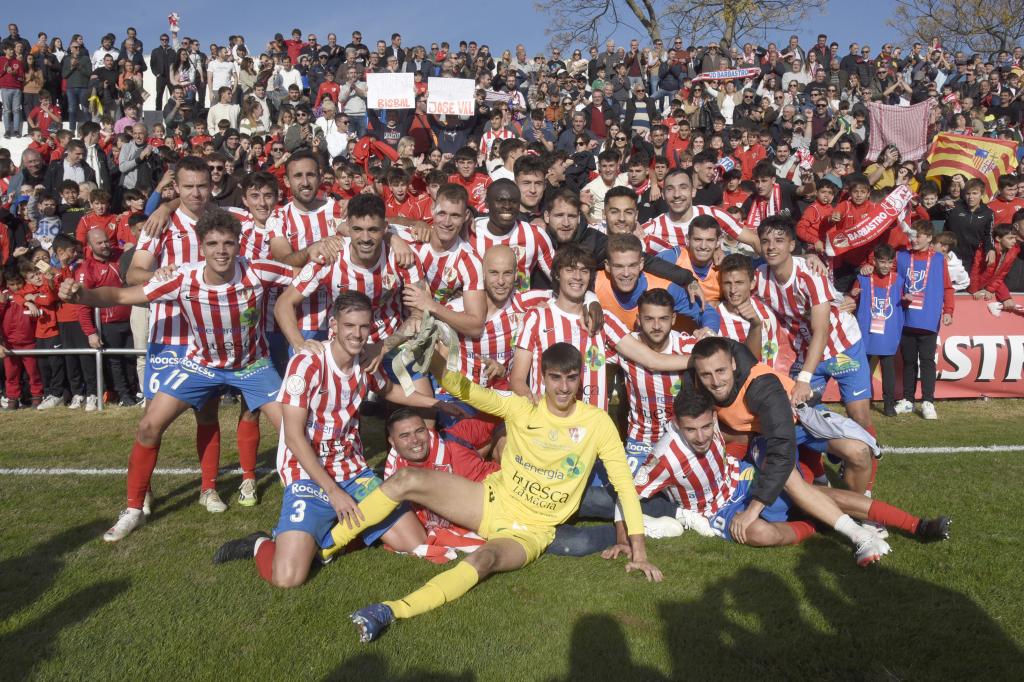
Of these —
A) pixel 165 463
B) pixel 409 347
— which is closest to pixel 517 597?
pixel 409 347

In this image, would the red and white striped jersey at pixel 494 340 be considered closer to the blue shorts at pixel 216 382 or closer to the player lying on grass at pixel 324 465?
the player lying on grass at pixel 324 465

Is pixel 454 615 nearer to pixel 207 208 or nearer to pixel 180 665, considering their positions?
pixel 180 665

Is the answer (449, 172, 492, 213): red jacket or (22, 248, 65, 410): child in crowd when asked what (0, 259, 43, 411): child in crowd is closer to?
(22, 248, 65, 410): child in crowd

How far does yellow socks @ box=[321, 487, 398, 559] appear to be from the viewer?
454 centimetres

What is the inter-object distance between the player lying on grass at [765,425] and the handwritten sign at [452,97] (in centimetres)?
1091

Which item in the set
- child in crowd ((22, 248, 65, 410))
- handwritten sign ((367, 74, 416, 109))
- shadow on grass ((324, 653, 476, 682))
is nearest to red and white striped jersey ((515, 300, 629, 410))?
shadow on grass ((324, 653, 476, 682))

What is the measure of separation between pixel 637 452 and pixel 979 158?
1024cm

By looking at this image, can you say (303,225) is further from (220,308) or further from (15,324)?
(15,324)

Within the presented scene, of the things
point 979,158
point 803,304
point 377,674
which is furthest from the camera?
point 979,158

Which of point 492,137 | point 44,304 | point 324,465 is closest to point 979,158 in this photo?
point 492,137

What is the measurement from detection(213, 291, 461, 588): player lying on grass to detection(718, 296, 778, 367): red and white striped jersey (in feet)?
8.52

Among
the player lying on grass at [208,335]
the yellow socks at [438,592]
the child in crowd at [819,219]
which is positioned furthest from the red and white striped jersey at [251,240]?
the child in crowd at [819,219]

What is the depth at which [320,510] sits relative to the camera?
15.5 ft

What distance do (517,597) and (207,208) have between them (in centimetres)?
366
